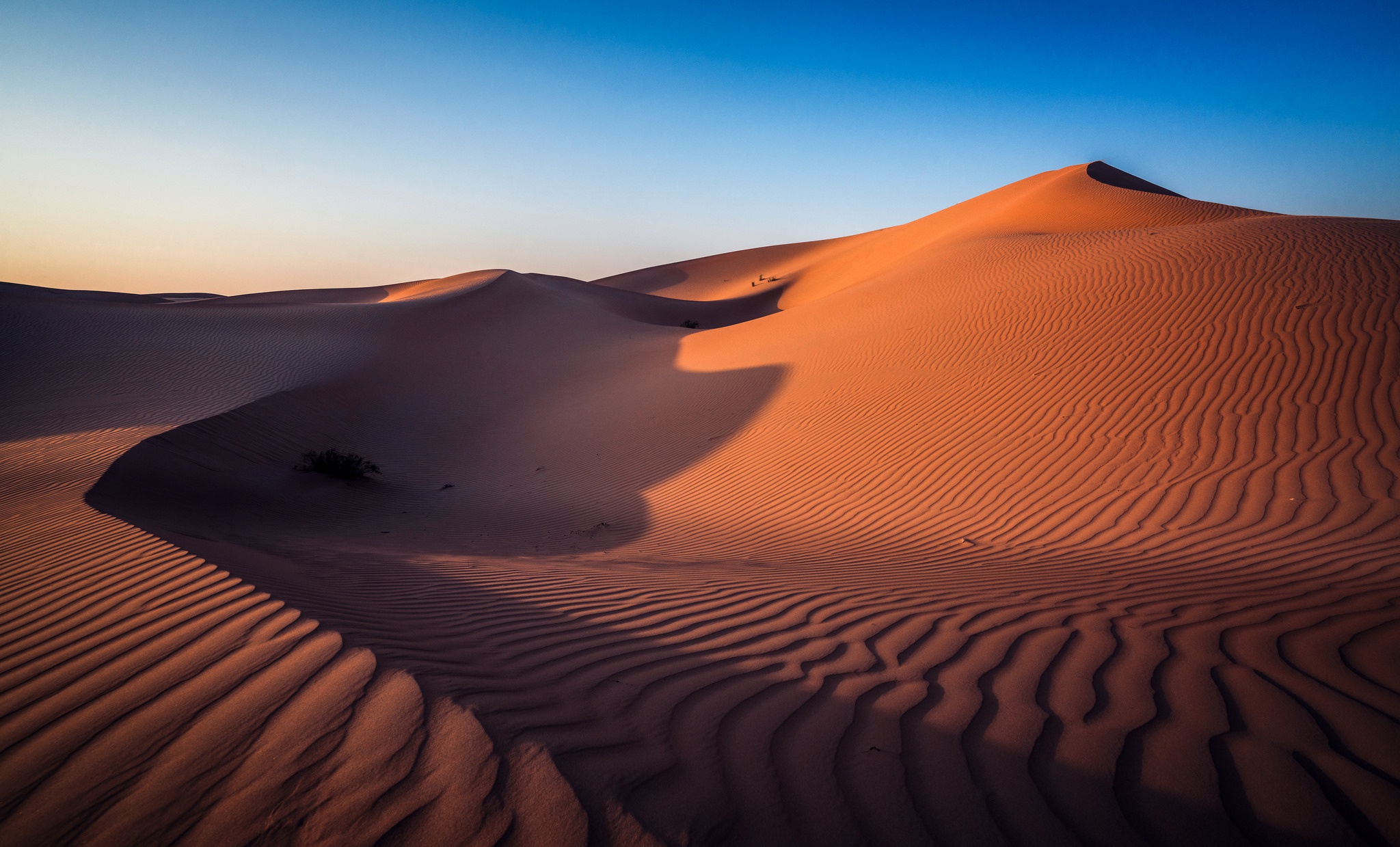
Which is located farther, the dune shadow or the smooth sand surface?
the dune shadow

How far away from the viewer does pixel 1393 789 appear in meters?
1.80

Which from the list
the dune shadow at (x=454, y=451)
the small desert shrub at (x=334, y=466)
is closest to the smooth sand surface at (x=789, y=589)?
the dune shadow at (x=454, y=451)

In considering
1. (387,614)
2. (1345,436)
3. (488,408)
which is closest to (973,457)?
(1345,436)

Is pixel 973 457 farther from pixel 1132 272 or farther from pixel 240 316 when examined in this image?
pixel 240 316

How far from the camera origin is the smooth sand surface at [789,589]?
176 centimetres

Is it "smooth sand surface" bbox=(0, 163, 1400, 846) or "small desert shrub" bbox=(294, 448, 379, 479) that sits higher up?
"smooth sand surface" bbox=(0, 163, 1400, 846)

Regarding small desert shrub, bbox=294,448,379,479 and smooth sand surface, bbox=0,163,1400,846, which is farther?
small desert shrub, bbox=294,448,379,479

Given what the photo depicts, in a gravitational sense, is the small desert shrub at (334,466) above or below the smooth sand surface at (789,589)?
below

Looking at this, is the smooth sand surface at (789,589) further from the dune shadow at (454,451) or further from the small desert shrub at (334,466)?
the small desert shrub at (334,466)

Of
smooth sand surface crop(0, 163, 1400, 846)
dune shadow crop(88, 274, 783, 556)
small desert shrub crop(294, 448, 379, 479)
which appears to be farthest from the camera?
small desert shrub crop(294, 448, 379, 479)

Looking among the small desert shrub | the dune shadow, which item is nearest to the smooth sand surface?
the dune shadow

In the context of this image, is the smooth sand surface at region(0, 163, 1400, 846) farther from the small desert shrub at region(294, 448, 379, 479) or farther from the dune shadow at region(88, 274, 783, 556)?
the small desert shrub at region(294, 448, 379, 479)

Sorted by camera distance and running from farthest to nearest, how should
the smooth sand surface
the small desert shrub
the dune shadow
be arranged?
1. the small desert shrub
2. the dune shadow
3. the smooth sand surface

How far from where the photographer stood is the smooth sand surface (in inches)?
Answer: 69.3
